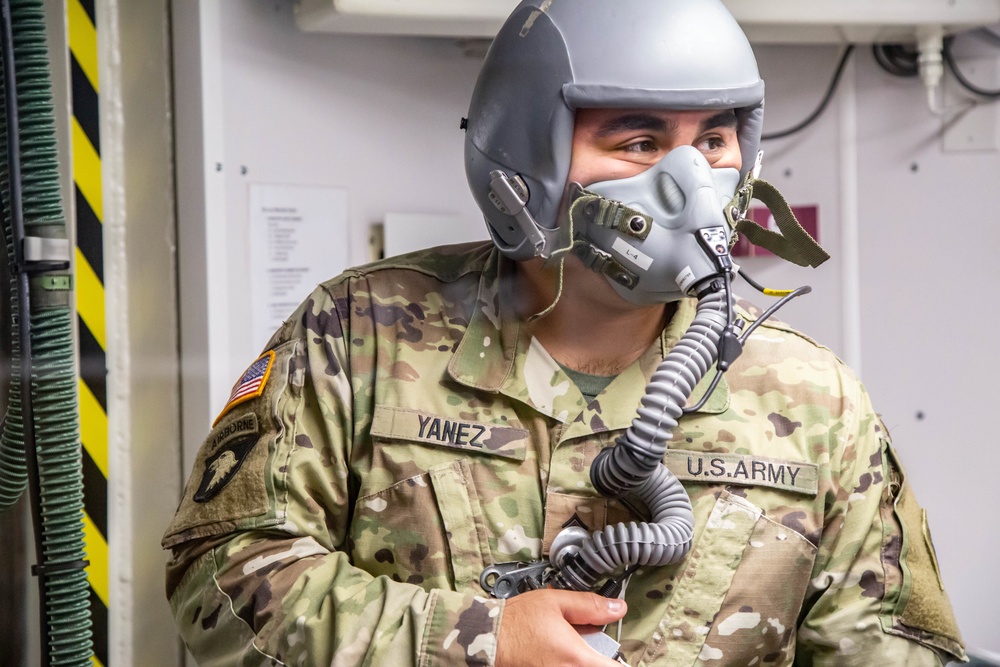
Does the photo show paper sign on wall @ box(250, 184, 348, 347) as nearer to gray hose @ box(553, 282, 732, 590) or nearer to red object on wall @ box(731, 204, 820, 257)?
gray hose @ box(553, 282, 732, 590)

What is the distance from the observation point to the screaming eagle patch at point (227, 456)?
146 centimetres

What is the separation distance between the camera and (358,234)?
2010 mm

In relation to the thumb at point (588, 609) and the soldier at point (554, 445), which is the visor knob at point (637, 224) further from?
the thumb at point (588, 609)

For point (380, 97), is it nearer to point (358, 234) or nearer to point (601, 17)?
point (358, 234)

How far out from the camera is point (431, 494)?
1.45m

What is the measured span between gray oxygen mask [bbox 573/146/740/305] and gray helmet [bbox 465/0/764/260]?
0.08 metres

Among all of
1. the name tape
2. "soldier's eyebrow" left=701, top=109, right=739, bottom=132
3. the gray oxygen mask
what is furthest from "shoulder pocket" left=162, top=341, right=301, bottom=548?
"soldier's eyebrow" left=701, top=109, right=739, bottom=132

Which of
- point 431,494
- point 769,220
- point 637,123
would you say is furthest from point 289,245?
point 769,220

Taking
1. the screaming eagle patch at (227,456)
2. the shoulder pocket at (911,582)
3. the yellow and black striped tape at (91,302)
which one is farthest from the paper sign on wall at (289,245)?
the shoulder pocket at (911,582)

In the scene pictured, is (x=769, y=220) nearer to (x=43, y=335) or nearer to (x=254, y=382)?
(x=254, y=382)

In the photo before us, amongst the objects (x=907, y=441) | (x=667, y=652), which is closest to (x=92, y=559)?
(x=667, y=652)

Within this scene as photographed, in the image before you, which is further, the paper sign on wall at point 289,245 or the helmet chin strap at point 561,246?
the paper sign on wall at point 289,245

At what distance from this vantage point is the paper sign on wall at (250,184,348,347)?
1.86 m

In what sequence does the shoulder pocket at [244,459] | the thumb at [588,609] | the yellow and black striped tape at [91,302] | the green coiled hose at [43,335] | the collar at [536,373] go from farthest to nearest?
the yellow and black striped tape at [91,302], the collar at [536,373], the shoulder pocket at [244,459], the thumb at [588,609], the green coiled hose at [43,335]
